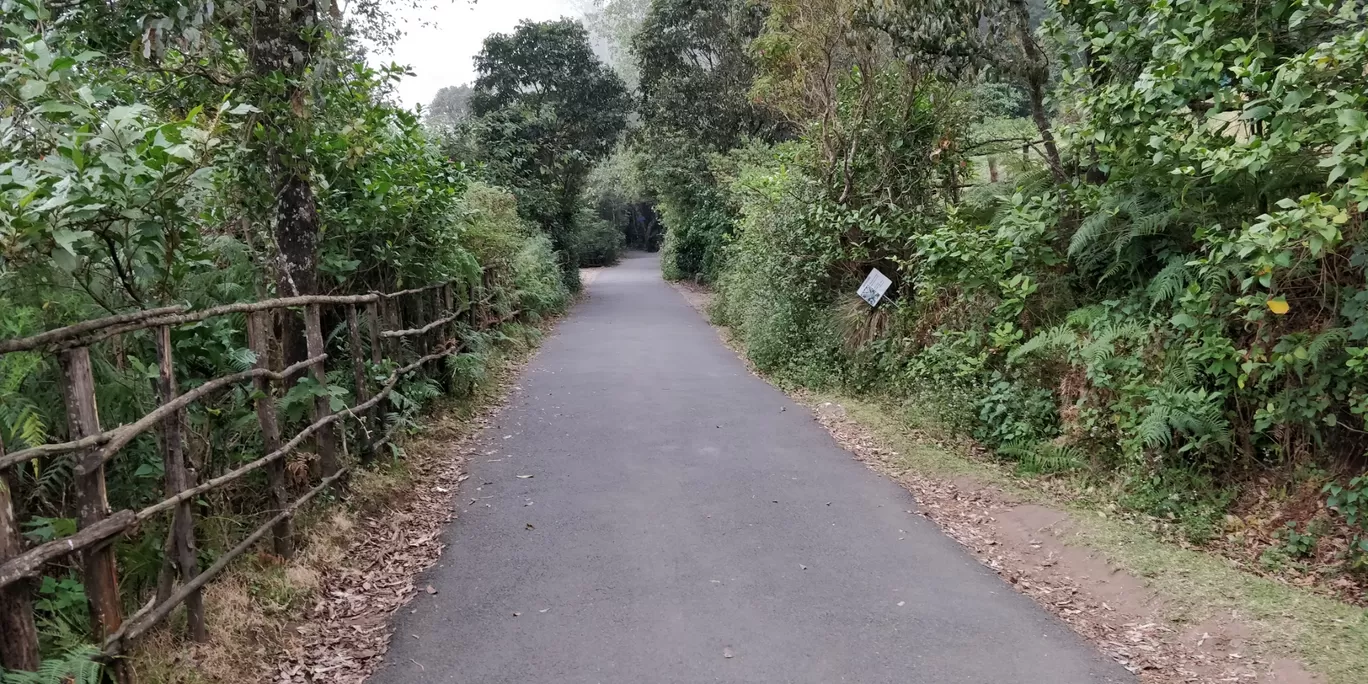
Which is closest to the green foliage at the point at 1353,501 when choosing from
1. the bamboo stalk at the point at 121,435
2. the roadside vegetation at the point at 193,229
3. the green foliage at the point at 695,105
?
the roadside vegetation at the point at 193,229

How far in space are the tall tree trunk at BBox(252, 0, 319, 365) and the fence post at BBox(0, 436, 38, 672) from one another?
10.4ft

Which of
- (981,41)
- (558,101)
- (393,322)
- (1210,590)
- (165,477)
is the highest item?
(558,101)

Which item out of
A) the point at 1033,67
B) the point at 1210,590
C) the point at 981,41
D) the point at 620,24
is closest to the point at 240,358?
the point at 1210,590

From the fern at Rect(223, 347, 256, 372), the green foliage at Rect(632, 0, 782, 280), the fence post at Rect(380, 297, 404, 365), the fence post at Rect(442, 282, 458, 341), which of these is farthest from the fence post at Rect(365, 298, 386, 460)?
the green foliage at Rect(632, 0, 782, 280)

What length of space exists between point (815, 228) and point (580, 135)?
17.6 meters

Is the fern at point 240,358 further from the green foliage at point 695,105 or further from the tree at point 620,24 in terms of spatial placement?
the tree at point 620,24

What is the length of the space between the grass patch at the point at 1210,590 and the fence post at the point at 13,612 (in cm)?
537

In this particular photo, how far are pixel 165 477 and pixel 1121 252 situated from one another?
7.38 metres

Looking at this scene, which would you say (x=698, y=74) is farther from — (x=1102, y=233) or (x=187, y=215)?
(x=187, y=215)

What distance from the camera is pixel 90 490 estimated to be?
3.28m

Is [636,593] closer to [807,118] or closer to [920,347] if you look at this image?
[920,347]

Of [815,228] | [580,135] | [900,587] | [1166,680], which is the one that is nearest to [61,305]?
[900,587]

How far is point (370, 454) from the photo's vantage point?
6.88m

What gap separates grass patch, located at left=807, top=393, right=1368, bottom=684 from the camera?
407 cm
